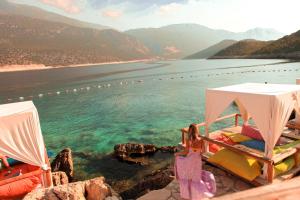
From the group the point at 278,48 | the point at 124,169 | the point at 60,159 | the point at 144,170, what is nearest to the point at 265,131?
the point at 144,170

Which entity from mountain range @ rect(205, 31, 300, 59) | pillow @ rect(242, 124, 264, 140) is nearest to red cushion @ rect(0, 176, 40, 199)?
pillow @ rect(242, 124, 264, 140)

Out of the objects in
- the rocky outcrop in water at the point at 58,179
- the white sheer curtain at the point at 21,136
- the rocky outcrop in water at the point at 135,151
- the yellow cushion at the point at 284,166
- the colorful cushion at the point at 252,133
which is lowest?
the rocky outcrop in water at the point at 135,151

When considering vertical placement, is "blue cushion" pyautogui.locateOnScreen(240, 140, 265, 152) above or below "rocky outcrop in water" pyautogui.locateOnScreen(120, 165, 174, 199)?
above

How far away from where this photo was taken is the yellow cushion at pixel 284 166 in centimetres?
798

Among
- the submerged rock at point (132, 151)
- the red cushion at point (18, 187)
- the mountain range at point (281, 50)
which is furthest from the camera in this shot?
the mountain range at point (281, 50)

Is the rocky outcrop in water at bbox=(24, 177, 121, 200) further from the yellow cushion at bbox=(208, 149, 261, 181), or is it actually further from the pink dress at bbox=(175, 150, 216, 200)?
the yellow cushion at bbox=(208, 149, 261, 181)

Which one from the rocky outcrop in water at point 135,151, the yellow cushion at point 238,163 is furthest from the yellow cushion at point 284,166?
the rocky outcrop in water at point 135,151

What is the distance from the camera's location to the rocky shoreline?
776cm

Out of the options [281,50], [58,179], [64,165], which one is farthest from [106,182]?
[281,50]

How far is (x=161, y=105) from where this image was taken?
116 ft

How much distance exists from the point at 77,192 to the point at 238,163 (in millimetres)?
5860

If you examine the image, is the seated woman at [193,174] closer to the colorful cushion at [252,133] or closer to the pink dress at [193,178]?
the pink dress at [193,178]

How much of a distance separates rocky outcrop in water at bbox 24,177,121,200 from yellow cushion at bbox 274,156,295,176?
5.85m

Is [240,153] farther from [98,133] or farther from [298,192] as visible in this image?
[98,133]
